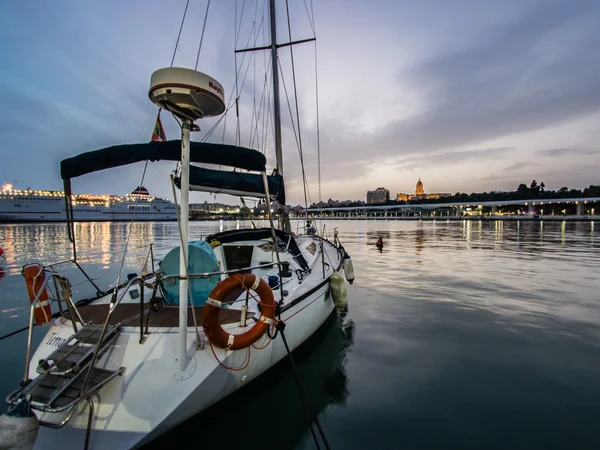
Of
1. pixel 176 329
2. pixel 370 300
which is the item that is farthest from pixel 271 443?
pixel 370 300

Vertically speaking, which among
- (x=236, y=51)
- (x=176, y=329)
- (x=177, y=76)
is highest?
(x=236, y=51)

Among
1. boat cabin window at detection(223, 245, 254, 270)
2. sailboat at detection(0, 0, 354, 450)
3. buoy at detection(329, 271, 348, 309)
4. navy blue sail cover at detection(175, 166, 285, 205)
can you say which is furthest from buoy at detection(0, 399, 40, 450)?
buoy at detection(329, 271, 348, 309)

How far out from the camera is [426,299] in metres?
8.62

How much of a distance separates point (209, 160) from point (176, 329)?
213cm

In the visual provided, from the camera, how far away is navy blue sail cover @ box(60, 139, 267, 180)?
3.68m

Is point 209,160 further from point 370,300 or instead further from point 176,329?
point 370,300

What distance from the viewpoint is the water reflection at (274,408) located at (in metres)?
→ 3.44

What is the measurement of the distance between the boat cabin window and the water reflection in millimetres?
2479

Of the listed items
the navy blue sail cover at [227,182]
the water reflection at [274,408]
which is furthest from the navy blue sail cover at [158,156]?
the water reflection at [274,408]

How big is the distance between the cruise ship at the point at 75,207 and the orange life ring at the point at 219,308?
73527mm

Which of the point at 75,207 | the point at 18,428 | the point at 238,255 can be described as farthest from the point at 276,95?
the point at 75,207

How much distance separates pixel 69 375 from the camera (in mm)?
2770

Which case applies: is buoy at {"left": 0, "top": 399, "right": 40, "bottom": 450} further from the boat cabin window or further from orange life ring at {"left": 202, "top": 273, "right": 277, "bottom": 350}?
the boat cabin window

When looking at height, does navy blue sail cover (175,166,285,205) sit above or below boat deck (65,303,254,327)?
above
